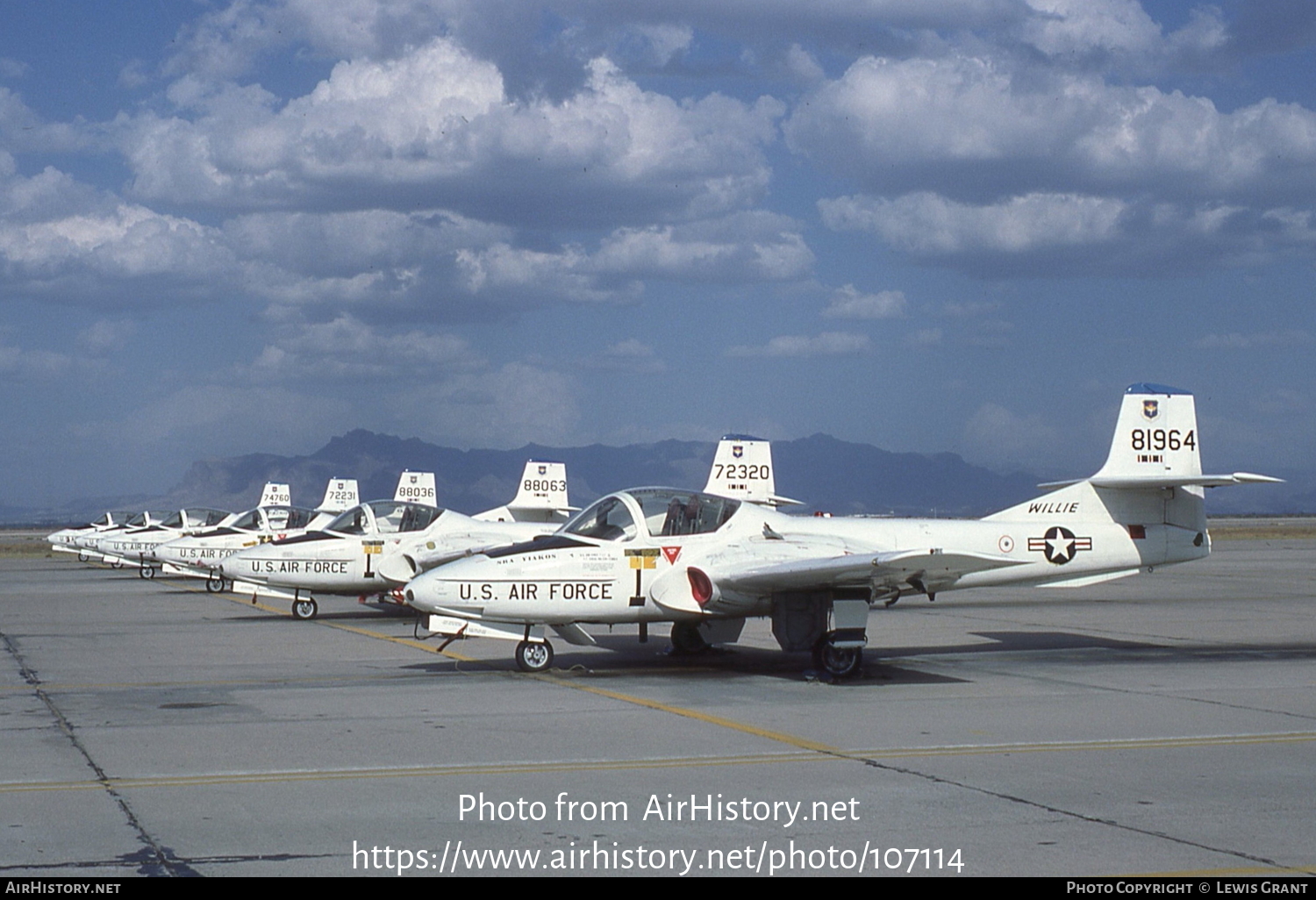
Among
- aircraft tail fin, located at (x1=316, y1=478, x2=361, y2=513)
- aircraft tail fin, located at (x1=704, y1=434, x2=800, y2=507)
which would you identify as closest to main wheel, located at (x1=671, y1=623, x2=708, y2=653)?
aircraft tail fin, located at (x1=704, y1=434, x2=800, y2=507)

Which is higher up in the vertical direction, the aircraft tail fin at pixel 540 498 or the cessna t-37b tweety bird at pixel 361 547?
the aircraft tail fin at pixel 540 498

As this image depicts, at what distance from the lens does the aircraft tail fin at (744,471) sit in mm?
29703

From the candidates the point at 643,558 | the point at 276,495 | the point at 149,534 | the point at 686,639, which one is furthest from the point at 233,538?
the point at 643,558

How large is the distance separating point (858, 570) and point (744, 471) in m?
16.1

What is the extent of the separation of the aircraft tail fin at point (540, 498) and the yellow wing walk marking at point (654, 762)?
25.3 meters

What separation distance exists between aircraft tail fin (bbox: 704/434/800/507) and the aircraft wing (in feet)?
48.6

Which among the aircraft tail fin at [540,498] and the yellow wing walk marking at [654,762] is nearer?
the yellow wing walk marking at [654,762]

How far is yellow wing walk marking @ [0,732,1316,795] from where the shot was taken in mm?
8859

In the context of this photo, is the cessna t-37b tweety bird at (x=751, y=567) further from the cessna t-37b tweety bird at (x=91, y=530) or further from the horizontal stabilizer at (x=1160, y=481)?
the cessna t-37b tweety bird at (x=91, y=530)

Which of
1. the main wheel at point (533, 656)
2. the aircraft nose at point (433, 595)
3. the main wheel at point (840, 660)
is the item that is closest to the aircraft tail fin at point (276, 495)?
the main wheel at point (533, 656)

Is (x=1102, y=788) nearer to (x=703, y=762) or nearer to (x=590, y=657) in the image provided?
(x=703, y=762)

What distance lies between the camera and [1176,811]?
25.5 feet

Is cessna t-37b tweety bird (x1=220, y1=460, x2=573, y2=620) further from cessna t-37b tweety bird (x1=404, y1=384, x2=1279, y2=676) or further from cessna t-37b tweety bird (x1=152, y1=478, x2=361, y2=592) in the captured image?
cessna t-37b tweety bird (x1=404, y1=384, x2=1279, y2=676)

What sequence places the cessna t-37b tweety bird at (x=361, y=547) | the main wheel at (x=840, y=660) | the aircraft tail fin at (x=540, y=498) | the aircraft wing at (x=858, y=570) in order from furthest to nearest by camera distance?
1. the aircraft tail fin at (x=540, y=498)
2. the cessna t-37b tweety bird at (x=361, y=547)
3. the main wheel at (x=840, y=660)
4. the aircraft wing at (x=858, y=570)
